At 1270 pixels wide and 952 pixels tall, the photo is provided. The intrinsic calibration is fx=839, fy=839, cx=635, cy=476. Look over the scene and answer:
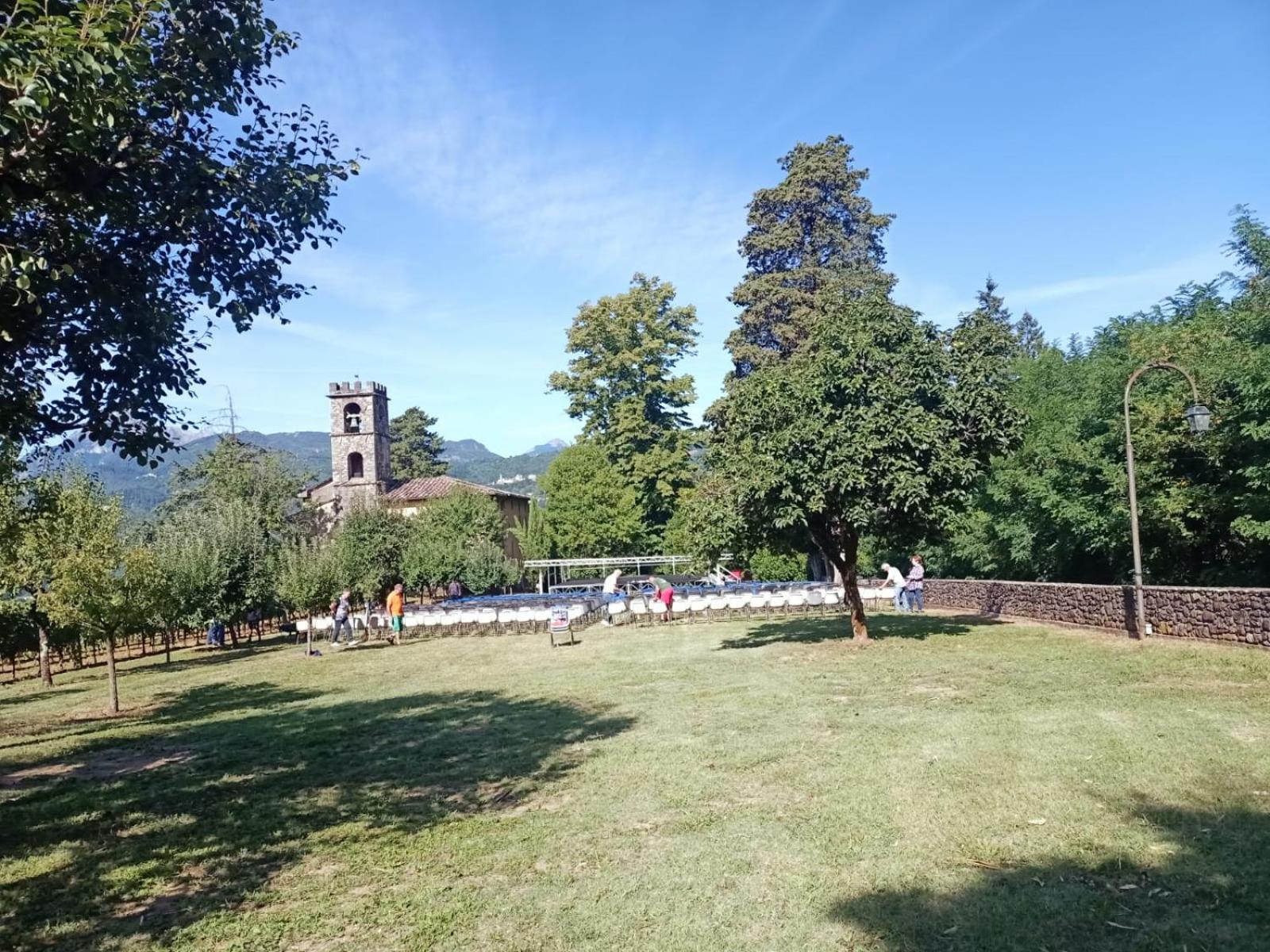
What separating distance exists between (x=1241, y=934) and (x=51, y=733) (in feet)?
47.9

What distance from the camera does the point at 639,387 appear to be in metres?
47.4

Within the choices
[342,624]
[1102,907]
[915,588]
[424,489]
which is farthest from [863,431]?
[424,489]

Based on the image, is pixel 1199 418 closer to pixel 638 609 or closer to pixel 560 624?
pixel 560 624

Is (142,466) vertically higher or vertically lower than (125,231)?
lower

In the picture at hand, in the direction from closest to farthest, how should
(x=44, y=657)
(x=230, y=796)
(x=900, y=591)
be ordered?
(x=230, y=796)
(x=44, y=657)
(x=900, y=591)

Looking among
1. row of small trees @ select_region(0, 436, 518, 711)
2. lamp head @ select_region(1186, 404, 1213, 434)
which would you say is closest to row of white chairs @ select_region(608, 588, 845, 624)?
row of small trees @ select_region(0, 436, 518, 711)

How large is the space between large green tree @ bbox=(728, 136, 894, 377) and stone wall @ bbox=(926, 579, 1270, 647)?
1605 cm

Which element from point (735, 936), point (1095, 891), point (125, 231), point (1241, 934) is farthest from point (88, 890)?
point (1241, 934)

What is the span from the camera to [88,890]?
5.62 m

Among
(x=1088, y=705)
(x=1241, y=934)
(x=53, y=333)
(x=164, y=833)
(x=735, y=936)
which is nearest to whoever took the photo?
(x=1241, y=934)

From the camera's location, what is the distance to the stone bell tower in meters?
59.2

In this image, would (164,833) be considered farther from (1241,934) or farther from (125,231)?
(1241,934)

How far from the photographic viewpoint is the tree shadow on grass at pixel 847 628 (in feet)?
59.2

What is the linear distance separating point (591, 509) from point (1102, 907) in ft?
133
